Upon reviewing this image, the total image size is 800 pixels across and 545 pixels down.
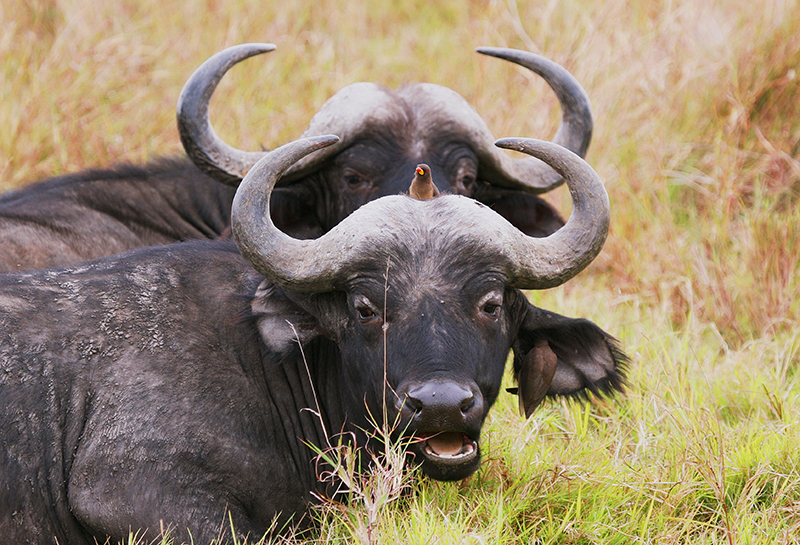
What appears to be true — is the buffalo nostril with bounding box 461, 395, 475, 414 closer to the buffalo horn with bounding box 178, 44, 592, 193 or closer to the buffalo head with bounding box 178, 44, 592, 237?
the buffalo head with bounding box 178, 44, 592, 237

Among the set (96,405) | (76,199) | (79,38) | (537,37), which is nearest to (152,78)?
(79,38)

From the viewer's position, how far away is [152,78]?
30.7ft

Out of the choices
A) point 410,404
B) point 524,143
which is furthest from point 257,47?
point 410,404

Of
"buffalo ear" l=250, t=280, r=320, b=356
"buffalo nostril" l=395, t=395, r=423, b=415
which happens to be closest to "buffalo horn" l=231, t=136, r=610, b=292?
"buffalo ear" l=250, t=280, r=320, b=356

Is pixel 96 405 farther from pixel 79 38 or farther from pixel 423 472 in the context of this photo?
pixel 79 38

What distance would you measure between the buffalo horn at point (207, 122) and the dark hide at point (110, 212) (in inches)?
19.0

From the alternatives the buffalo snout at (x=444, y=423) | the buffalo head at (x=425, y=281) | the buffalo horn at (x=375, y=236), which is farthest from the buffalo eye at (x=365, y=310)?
the buffalo snout at (x=444, y=423)

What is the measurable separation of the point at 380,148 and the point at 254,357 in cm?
214

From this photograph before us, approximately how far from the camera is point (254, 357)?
4664mm

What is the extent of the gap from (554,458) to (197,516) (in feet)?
6.03

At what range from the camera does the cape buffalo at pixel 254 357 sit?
13.5 ft

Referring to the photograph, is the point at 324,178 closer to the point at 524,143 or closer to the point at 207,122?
the point at 207,122

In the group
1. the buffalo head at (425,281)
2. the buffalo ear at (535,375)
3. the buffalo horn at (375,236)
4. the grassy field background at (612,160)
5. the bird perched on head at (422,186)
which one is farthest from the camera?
the buffalo ear at (535,375)

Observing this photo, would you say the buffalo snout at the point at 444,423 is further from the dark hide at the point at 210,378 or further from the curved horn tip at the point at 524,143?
the curved horn tip at the point at 524,143
